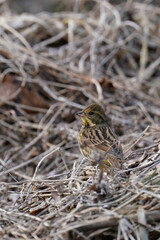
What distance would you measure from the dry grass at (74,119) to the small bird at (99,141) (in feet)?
0.44

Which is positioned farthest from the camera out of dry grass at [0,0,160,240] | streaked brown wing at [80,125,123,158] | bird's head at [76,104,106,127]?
bird's head at [76,104,106,127]

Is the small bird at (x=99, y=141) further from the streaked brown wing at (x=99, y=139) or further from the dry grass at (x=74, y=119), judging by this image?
the dry grass at (x=74, y=119)

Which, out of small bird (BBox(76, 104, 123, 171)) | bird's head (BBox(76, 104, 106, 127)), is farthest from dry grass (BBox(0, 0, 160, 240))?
bird's head (BBox(76, 104, 106, 127))

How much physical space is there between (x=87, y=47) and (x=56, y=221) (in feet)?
16.0

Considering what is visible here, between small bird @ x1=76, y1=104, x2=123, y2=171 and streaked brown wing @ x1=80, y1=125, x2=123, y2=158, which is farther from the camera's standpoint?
streaked brown wing @ x1=80, y1=125, x2=123, y2=158

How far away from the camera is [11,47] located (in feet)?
24.2

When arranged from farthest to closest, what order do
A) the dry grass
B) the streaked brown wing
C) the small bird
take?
the streaked brown wing
the small bird
the dry grass

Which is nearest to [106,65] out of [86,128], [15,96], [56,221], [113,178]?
[15,96]

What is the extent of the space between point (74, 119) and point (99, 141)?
6.33 ft

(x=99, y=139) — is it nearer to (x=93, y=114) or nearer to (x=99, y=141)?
(x=99, y=141)

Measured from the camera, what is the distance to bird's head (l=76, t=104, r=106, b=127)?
16.8 ft

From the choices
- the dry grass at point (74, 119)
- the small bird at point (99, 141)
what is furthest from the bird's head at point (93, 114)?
the dry grass at point (74, 119)

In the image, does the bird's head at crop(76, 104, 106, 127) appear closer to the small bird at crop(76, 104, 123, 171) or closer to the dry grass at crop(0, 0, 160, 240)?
the small bird at crop(76, 104, 123, 171)

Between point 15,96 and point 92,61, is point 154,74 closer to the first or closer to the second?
point 92,61
